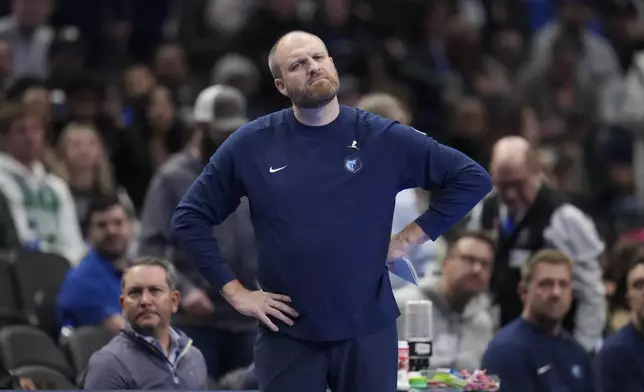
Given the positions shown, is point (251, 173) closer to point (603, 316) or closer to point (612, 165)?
point (603, 316)

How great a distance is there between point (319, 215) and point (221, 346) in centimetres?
306

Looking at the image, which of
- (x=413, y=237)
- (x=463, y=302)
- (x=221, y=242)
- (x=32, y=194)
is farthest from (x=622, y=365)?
(x=32, y=194)

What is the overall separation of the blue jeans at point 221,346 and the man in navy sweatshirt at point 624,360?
1731mm

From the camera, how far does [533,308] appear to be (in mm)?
6980

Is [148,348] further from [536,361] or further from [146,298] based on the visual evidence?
[536,361]

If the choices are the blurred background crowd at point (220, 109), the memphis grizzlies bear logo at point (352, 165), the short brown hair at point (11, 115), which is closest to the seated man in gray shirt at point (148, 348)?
the blurred background crowd at point (220, 109)

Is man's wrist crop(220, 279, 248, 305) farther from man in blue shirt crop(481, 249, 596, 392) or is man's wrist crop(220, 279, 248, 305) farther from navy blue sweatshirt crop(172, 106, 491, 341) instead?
man in blue shirt crop(481, 249, 596, 392)

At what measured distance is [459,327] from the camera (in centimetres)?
785

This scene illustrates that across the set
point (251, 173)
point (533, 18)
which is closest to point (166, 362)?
point (251, 173)

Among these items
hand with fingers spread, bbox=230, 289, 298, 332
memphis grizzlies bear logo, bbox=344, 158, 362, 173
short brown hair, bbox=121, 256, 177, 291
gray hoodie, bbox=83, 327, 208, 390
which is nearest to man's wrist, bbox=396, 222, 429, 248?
memphis grizzlies bear logo, bbox=344, 158, 362, 173

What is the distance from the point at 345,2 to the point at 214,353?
5.54m

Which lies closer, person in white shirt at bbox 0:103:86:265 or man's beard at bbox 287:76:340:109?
man's beard at bbox 287:76:340:109

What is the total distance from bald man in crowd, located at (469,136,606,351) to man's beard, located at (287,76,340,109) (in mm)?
3082

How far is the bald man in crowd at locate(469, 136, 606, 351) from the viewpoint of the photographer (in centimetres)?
751
